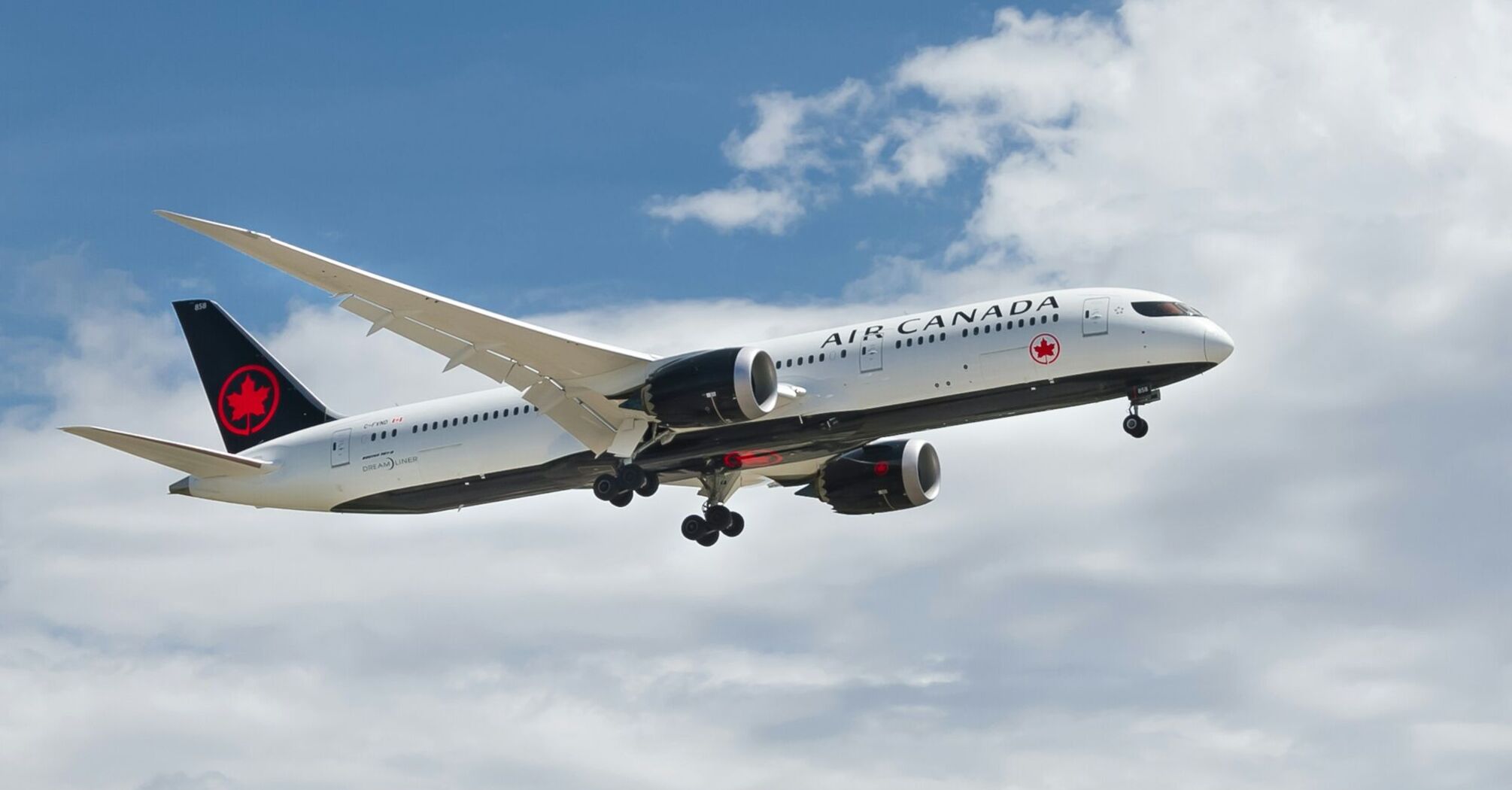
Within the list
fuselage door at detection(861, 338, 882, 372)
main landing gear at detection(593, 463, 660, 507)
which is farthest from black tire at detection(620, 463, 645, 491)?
fuselage door at detection(861, 338, 882, 372)

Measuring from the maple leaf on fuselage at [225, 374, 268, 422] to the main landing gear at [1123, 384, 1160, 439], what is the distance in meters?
26.5

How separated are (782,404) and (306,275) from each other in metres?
11.8

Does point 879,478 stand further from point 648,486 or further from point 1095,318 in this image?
point 1095,318

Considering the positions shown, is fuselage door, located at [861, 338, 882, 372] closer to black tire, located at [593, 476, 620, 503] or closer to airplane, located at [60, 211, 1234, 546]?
airplane, located at [60, 211, 1234, 546]

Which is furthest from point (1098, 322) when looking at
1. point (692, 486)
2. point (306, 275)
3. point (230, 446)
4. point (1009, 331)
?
point (230, 446)

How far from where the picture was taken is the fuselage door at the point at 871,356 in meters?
47.3

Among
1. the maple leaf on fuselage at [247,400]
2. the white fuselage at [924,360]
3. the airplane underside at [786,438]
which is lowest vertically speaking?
the airplane underside at [786,438]

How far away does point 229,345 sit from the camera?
61.1 meters

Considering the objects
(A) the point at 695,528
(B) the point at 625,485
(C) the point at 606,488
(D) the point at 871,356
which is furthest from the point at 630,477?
(D) the point at 871,356

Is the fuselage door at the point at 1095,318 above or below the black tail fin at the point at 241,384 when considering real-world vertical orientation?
below

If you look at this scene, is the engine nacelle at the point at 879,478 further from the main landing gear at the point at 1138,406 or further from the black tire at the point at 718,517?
the main landing gear at the point at 1138,406

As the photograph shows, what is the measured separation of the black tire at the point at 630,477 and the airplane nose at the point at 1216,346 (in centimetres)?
1472

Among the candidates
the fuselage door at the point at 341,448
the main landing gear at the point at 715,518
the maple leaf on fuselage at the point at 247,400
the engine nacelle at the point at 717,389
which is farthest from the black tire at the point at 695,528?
the maple leaf on fuselage at the point at 247,400

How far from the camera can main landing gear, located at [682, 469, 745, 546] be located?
181 ft
